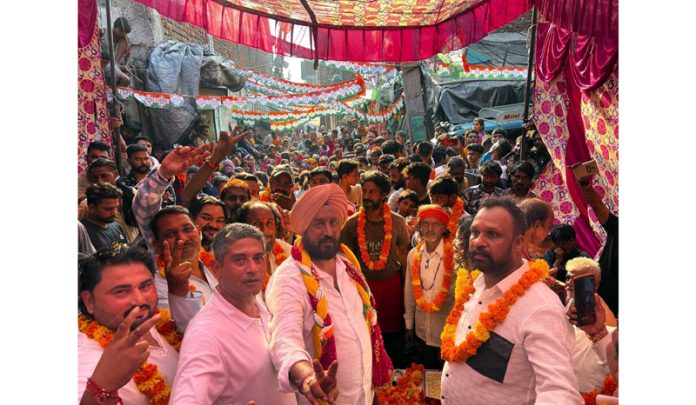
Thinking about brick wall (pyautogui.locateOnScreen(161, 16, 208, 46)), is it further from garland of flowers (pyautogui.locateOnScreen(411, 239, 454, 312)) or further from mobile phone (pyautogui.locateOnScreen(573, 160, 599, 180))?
mobile phone (pyautogui.locateOnScreen(573, 160, 599, 180))

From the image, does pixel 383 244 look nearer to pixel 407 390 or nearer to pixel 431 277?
pixel 431 277

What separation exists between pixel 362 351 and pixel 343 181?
2.86 m

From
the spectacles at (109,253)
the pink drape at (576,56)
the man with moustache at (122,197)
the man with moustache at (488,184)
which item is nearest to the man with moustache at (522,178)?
the man with moustache at (488,184)

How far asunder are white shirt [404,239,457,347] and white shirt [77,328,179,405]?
6.04ft

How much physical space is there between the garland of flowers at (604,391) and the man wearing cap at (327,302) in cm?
88

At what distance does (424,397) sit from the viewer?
352 centimetres

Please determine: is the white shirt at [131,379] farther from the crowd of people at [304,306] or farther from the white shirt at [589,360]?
the white shirt at [589,360]

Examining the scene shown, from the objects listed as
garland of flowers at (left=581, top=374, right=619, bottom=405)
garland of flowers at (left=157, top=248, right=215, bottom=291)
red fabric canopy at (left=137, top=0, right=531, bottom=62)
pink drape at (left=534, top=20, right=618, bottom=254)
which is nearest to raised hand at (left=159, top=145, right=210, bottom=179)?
garland of flowers at (left=157, top=248, right=215, bottom=291)

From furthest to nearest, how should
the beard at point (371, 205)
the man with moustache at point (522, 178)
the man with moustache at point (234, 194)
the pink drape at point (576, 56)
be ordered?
the man with moustache at point (522, 178) < the man with moustache at point (234, 194) < the beard at point (371, 205) < the pink drape at point (576, 56)

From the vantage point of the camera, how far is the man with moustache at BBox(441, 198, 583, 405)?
Answer: 1.75 metres

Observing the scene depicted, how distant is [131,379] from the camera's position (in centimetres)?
174

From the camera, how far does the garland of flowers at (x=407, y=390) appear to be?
3.47 m

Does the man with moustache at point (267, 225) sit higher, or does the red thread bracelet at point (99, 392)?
the man with moustache at point (267, 225)

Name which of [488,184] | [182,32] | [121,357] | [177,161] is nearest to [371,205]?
[488,184]
